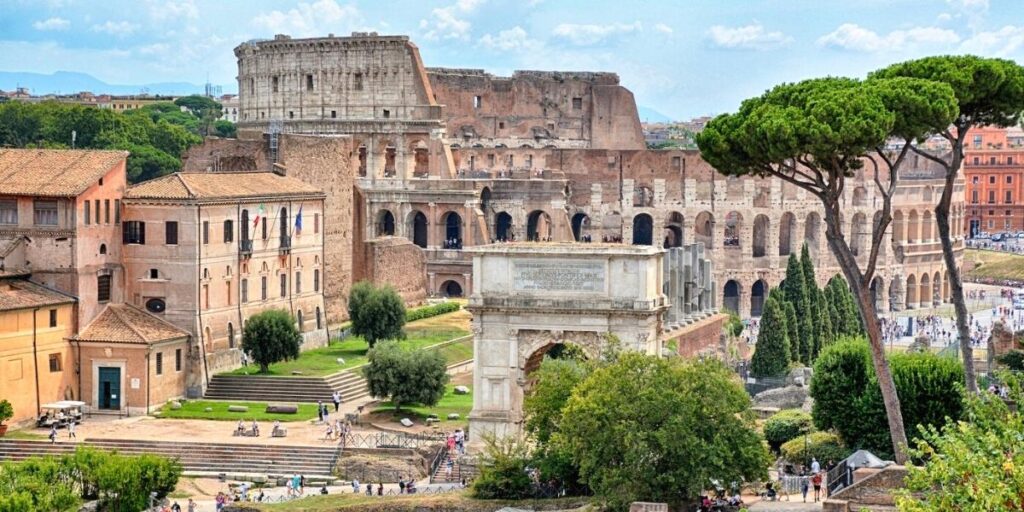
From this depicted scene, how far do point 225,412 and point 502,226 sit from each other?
54.1 metres

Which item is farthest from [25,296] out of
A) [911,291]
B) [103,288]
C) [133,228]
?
[911,291]

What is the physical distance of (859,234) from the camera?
11694cm

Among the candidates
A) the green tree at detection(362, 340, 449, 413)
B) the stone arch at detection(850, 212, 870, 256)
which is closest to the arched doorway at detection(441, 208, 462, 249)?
the stone arch at detection(850, 212, 870, 256)

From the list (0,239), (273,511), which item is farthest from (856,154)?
(0,239)

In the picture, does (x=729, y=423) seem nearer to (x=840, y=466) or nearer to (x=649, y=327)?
(x=840, y=466)

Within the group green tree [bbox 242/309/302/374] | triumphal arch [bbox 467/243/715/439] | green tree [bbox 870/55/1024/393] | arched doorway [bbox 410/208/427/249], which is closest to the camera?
green tree [bbox 870/55/1024/393]

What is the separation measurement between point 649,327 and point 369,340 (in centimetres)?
1822

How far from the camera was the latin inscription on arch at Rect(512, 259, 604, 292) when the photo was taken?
182 feet

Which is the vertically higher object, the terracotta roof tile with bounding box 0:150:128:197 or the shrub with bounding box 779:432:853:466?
the terracotta roof tile with bounding box 0:150:128:197

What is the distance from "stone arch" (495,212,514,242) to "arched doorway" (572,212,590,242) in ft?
11.8

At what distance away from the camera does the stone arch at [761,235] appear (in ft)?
382

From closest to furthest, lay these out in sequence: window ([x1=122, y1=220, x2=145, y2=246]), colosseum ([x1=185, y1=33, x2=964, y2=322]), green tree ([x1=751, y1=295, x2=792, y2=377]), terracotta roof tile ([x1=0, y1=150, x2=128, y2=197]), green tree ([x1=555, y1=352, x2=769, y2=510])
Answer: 1. green tree ([x1=555, y1=352, x2=769, y2=510])
2. terracotta roof tile ([x1=0, y1=150, x2=128, y2=197])
3. window ([x1=122, y1=220, x2=145, y2=246])
4. green tree ([x1=751, y1=295, x2=792, y2=377])
5. colosseum ([x1=185, y1=33, x2=964, y2=322])

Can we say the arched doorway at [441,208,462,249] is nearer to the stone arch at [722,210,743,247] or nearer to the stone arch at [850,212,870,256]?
the stone arch at [722,210,743,247]

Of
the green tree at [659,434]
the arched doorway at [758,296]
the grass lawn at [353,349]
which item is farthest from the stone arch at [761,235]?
the green tree at [659,434]
